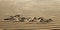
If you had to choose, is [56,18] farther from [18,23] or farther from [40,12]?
[18,23]

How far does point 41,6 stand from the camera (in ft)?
4.75

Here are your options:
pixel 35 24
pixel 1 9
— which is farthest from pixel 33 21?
pixel 1 9

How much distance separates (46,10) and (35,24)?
172 mm

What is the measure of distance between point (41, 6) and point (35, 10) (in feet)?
0.23

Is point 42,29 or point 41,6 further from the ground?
point 41,6

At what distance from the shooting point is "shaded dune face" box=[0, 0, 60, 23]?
1.43 meters

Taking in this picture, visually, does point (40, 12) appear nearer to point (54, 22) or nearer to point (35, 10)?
point (35, 10)

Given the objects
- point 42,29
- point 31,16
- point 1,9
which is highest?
point 1,9

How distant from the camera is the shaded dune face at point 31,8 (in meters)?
1.43

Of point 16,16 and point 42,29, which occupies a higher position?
point 16,16

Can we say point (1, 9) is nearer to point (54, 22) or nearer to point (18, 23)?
point (18, 23)

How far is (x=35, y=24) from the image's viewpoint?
4.73 ft

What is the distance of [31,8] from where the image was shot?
4.79 ft

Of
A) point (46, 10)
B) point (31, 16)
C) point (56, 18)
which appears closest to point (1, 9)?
point (31, 16)
